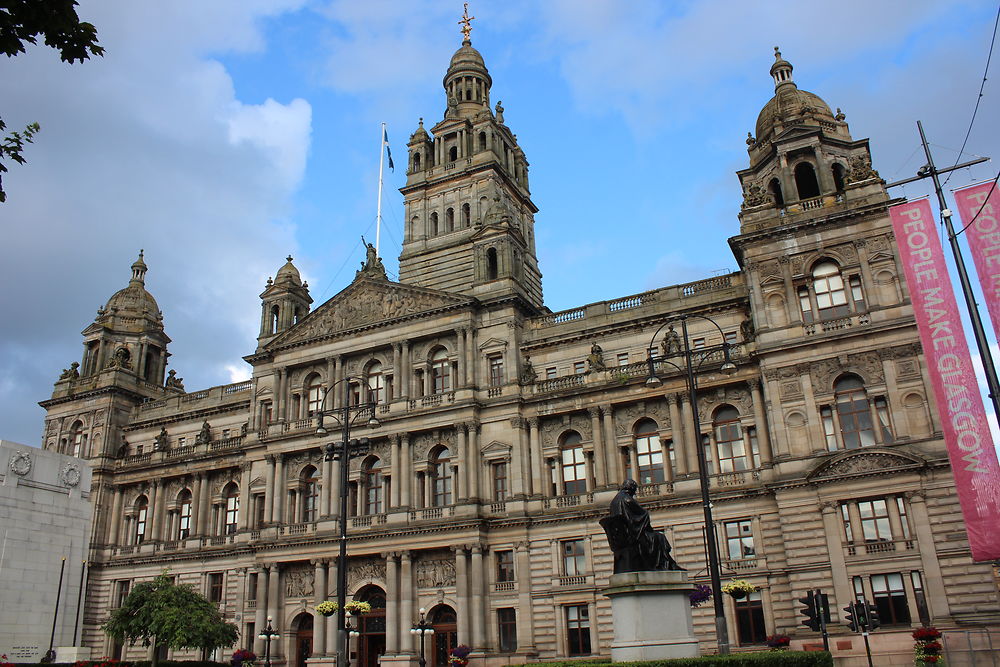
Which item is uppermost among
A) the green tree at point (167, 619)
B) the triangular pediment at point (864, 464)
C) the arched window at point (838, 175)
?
the arched window at point (838, 175)

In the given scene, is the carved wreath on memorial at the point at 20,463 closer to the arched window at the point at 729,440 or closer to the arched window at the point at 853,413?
the arched window at the point at 729,440

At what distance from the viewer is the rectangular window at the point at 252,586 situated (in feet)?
163

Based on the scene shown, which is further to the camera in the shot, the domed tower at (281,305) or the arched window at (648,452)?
the domed tower at (281,305)

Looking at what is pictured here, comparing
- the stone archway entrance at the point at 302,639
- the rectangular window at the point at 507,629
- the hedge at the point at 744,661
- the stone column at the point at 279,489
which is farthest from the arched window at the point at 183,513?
the hedge at the point at 744,661

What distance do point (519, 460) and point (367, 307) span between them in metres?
13.7

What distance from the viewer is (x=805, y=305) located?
130 ft

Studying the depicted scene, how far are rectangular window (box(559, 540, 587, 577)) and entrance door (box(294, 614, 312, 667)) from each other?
1504 cm

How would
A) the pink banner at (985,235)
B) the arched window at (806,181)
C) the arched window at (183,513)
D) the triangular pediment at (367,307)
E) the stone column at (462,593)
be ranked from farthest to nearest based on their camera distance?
the arched window at (183,513) < the triangular pediment at (367,307) < the arched window at (806,181) < the stone column at (462,593) < the pink banner at (985,235)

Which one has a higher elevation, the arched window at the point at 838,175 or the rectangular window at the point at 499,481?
the arched window at the point at 838,175

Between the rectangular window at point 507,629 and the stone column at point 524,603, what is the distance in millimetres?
645

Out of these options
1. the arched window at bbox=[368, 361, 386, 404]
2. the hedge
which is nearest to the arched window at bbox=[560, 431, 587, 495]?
the arched window at bbox=[368, 361, 386, 404]

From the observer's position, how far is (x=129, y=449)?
199 ft

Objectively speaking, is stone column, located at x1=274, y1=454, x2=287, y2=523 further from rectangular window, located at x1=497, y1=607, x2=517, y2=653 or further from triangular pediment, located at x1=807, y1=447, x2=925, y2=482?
triangular pediment, located at x1=807, y1=447, x2=925, y2=482

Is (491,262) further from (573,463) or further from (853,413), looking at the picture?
(853,413)
